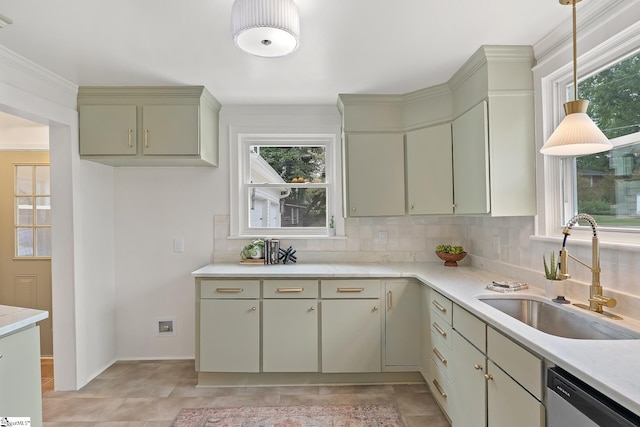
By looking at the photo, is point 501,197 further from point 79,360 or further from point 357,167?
point 79,360

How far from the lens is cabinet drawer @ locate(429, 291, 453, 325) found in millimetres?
2102

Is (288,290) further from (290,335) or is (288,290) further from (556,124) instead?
(556,124)

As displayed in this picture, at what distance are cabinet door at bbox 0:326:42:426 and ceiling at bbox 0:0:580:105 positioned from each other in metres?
1.60

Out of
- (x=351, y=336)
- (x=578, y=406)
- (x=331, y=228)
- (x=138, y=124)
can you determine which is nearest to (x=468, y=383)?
(x=578, y=406)

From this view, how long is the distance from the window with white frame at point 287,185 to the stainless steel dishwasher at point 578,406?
7.82ft

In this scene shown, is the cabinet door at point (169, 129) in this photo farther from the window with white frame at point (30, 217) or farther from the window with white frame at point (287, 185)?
the window with white frame at point (30, 217)

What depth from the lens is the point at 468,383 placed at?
182 cm

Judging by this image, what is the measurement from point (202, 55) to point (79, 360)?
2.53 m

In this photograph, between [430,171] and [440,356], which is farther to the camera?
[430,171]

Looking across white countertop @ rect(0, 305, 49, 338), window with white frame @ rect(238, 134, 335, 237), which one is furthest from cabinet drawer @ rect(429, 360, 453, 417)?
white countertop @ rect(0, 305, 49, 338)

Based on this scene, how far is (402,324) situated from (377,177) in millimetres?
1226

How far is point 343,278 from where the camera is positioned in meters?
2.69

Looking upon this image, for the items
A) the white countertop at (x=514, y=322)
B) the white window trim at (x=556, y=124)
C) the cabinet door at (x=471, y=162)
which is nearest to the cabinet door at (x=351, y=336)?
the white countertop at (x=514, y=322)

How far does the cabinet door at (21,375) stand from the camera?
1.46 metres
